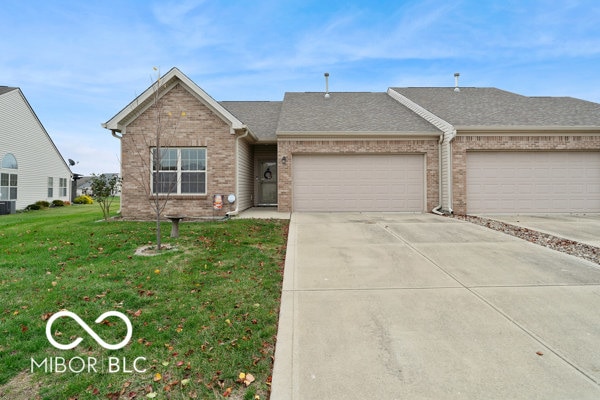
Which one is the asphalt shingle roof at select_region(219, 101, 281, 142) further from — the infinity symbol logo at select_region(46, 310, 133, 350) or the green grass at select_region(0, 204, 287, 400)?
the infinity symbol logo at select_region(46, 310, 133, 350)

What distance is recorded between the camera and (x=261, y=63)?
22.3 metres

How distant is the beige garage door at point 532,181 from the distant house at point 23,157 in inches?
946

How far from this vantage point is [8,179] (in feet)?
60.3

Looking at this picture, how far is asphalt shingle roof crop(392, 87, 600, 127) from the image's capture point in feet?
39.0

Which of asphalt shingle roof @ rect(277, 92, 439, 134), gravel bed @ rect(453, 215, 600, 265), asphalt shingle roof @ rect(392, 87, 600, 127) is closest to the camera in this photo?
gravel bed @ rect(453, 215, 600, 265)

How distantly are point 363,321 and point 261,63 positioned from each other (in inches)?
874

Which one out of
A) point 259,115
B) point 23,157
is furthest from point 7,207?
point 259,115

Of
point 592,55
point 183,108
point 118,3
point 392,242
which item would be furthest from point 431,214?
point 592,55

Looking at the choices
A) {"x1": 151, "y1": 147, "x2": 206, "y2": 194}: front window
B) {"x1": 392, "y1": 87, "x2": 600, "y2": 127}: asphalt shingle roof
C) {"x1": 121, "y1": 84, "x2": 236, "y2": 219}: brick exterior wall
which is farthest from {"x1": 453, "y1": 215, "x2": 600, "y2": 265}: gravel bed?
{"x1": 151, "y1": 147, "x2": 206, "y2": 194}: front window

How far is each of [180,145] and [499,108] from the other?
13341 mm

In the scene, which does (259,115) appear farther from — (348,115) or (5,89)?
(5,89)

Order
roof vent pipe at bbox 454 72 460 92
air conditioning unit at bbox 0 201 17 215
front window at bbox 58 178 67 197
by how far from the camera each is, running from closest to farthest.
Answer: roof vent pipe at bbox 454 72 460 92 < air conditioning unit at bbox 0 201 17 215 < front window at bbox 58 178 67 197

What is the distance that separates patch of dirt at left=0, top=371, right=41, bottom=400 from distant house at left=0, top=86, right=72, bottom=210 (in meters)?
20.3

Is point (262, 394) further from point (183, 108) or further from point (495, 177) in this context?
point (495, 177)
